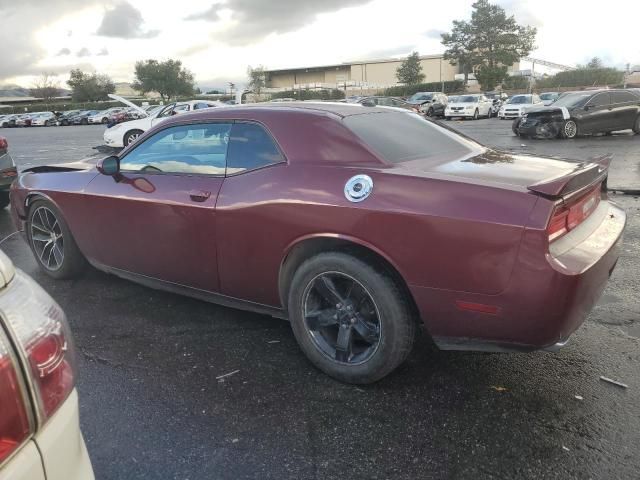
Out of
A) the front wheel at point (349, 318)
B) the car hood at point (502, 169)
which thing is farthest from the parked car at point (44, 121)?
the car hood at point (502, 169)

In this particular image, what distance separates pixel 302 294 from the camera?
3.18m

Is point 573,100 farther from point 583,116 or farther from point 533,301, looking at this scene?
point 533,301

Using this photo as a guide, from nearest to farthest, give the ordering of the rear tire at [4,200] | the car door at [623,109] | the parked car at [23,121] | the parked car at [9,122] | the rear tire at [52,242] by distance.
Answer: the rear tire at [52,242], the rear tire at [4,200], the car door at [623,109], the parked car at [23,121], the parked car at [9,122]

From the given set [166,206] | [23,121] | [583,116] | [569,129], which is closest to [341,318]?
[166,206]

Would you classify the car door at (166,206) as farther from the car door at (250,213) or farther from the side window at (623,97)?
the side window at (623,97)

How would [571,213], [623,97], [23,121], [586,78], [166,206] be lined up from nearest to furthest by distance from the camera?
[571,213] → [166,206] → [623,97] → [23,121] → [586,78]

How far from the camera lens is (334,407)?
2924 mm

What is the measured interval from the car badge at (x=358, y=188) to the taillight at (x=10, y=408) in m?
1.95

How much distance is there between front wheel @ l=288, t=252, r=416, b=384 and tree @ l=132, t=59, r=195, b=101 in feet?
267

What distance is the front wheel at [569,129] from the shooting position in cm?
1672

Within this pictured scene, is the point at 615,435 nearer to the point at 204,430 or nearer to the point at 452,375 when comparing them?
the point at 452,375

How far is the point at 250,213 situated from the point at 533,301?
1.65m

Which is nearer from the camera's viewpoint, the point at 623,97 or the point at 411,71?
the point at 623,97

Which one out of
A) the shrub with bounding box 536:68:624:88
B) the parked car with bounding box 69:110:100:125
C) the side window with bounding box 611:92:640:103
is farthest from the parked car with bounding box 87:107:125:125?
the shrub with bounding box 536:68:624:88
